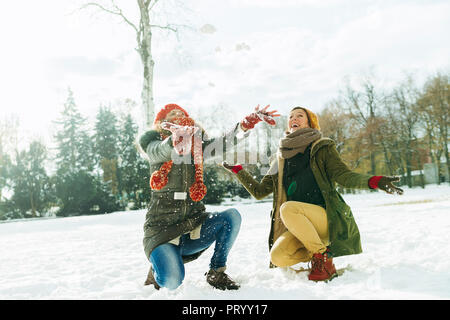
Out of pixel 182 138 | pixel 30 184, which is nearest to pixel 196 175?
pixel 182 138

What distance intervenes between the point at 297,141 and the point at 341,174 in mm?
497

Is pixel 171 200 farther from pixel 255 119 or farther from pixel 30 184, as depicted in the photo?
pixel 30 184

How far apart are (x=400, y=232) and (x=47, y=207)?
84.1 ft

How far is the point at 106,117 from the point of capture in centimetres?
3338

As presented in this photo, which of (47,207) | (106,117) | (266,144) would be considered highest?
(106,117)

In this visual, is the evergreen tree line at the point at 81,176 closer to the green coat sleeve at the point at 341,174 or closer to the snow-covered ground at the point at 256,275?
the snow-covered ground at the point at 256,275

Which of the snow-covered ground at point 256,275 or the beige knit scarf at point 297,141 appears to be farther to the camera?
Result: the beige knit scarf at point 297,141

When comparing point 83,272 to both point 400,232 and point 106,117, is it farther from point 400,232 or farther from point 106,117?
point 106,117

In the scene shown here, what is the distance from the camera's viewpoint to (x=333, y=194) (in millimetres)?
3141

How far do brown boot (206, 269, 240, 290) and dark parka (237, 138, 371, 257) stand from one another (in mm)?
718

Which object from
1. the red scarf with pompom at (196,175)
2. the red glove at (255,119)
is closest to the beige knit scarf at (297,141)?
the red glove at (255,119)

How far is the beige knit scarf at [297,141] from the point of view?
3.21 meters

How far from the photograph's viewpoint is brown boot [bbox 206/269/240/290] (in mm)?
2861

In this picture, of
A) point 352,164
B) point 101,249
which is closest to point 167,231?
point 101,249
